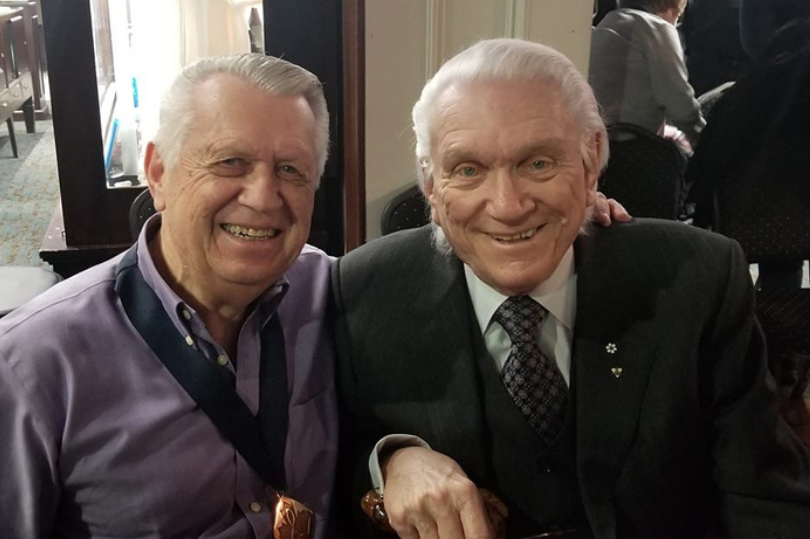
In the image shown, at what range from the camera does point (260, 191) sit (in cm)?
132

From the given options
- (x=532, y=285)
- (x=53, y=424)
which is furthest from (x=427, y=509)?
(x=53, y=424)

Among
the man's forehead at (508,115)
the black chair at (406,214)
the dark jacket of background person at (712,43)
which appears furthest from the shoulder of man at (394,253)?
the dark jacket of background person at (712,43)

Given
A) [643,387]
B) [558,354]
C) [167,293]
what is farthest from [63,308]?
[643,387]

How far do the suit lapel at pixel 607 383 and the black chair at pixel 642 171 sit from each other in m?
1.51

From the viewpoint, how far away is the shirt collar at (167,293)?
1326mm

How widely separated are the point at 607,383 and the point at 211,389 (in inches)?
25.9

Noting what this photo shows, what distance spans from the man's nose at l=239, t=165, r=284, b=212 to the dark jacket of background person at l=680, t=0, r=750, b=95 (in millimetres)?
3357

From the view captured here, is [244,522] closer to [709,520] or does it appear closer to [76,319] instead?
A: [76,319]

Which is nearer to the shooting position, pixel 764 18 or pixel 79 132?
pixel 79 132

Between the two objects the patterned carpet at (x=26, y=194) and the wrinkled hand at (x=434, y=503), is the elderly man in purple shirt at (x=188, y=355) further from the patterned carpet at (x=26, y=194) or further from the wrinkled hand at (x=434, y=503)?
the patterned carpet at (x=26, y=194)

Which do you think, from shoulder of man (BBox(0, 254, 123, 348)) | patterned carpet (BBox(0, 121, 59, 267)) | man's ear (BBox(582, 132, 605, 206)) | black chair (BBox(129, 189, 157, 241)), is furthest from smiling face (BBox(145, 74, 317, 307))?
patterned carpet (BBox(0, 121, 59, 267))

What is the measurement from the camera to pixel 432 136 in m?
1.44

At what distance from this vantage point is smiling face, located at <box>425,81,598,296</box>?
1361mm

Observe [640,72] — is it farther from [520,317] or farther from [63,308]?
[63,308]
